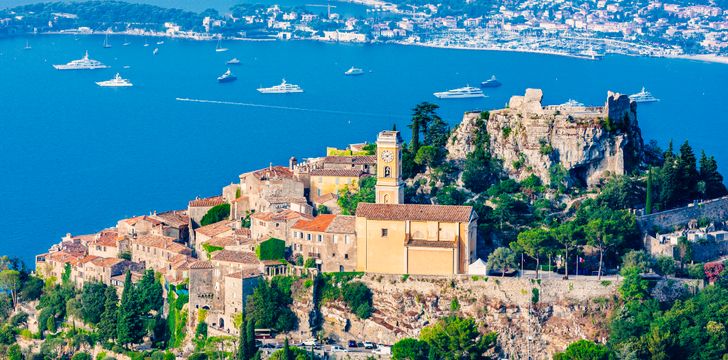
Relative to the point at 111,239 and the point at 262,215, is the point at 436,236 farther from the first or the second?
the point at 111,239

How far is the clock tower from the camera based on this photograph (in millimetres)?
75188

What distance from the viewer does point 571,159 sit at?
7969cm

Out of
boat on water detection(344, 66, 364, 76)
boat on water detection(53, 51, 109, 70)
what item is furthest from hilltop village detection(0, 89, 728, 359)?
boat on water detection(53, 51, 109, 70)

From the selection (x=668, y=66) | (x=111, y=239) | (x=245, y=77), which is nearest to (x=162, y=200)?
(x=111, y=239)

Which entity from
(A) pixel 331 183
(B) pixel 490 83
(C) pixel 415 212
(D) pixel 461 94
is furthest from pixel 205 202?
(B) pixel 490 83

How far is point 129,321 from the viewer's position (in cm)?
7531

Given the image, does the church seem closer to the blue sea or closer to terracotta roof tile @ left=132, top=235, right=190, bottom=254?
terracotta roof tile @ left=132, top=235, right=190, bottom=254

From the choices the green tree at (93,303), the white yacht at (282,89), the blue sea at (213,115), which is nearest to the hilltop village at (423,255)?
the green tree at (93,303)

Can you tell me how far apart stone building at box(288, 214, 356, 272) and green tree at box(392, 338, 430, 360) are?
5314 mm

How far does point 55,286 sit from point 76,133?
62248mm

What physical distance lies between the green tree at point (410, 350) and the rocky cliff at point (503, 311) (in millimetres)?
2188

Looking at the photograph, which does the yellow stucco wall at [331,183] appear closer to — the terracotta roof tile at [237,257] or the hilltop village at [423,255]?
the hilltop village at [423,255]

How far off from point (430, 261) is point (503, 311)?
369cm

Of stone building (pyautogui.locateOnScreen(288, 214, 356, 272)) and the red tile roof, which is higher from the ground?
the red tile roof
